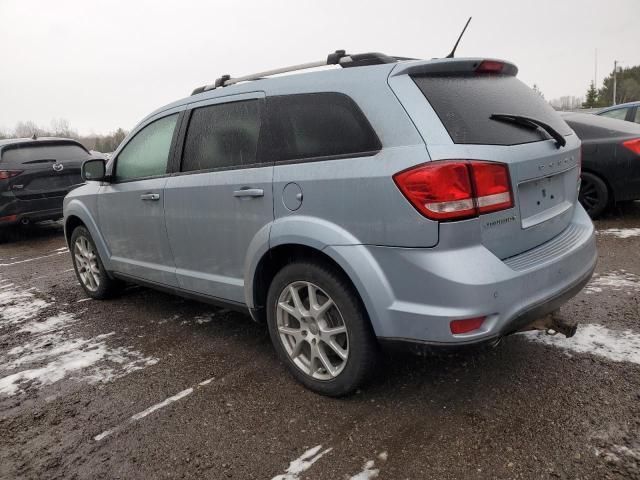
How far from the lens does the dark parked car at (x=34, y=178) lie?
8.27 meters

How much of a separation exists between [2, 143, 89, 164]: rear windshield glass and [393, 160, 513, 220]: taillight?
8272mm

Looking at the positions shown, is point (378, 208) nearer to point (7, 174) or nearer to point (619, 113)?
point (7, 174)

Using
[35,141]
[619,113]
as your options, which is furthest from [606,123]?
[35,141]

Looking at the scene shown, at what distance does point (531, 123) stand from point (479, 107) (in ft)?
1.13

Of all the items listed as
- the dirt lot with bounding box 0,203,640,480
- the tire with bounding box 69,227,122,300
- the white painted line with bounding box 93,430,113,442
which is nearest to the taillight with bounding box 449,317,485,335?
the dirt lot with bounding box 0,203,640,480

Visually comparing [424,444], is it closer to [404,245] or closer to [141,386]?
[404,245]

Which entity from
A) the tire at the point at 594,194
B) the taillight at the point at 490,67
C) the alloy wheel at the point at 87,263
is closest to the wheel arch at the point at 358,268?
the taillight at the point at 490,67

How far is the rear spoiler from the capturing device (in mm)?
2471

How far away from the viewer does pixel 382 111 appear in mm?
2424

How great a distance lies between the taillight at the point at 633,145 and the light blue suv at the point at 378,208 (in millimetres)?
3611

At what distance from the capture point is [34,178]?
8.47m

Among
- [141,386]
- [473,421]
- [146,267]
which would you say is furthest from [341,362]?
[146,267]

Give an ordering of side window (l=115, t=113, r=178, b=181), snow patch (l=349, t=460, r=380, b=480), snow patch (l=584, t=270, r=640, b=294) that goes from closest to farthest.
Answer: snow patch (l=349, t=460, r=380, b=480), side window (l=115, t=113, r=178, b=181), snow patch (l=584, t=270, r=640, b=294)

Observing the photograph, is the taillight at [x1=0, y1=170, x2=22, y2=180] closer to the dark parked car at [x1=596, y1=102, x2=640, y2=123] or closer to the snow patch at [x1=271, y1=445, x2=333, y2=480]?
the snow patch at [x1=271, y1=445, x2=333, y2=480]
